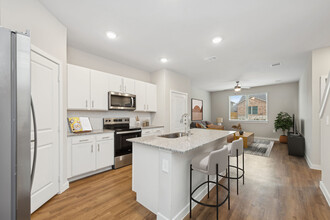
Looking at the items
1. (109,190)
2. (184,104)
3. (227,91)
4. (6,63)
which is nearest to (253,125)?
(227,91)

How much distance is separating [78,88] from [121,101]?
997mm

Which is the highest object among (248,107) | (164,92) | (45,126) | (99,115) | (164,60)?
(164,60)

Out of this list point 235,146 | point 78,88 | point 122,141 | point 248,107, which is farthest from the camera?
point 248,107

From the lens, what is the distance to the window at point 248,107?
704 centimetres

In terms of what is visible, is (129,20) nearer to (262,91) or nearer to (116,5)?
(116,5)

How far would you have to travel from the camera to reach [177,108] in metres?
4.77

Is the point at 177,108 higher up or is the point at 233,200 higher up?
the point at 177,108

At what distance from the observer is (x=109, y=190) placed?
2.30 metres

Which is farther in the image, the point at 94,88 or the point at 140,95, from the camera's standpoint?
the point at 140,95

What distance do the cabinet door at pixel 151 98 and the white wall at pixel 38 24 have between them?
224cm

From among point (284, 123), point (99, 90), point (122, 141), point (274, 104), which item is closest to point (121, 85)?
point (99, 90)

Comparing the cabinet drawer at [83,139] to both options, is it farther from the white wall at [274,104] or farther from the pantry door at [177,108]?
the white wall at [274,104]

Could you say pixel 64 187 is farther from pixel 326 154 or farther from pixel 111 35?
pixel 326 154

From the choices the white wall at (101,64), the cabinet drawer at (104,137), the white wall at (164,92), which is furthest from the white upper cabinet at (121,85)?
the cabinet drawer at (104,137)
